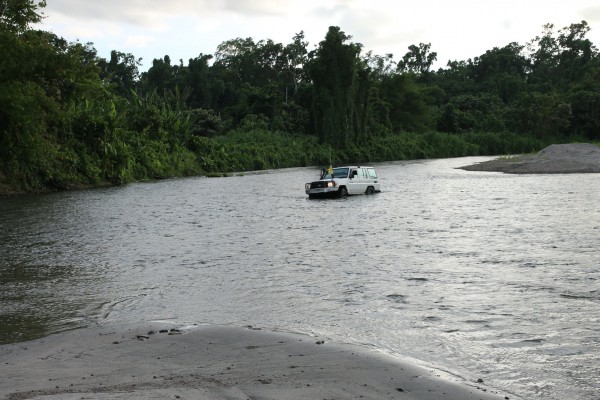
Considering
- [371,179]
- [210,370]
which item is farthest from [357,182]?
[210,370]

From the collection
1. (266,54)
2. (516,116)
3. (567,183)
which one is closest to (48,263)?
(567,183)

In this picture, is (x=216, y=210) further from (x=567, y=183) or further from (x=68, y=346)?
(x=567, y=183)

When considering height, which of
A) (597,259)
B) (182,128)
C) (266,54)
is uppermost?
(266,54)

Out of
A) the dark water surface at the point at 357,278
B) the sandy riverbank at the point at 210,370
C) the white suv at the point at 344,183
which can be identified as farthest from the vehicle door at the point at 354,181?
the sandy riverbank at the point at 210,370

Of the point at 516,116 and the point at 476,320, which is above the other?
the point at 516,116

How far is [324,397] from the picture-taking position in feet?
19.4

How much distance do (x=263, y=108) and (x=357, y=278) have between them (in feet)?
284

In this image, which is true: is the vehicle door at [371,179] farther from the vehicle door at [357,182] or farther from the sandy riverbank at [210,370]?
the sandy riverbank at [210,370]

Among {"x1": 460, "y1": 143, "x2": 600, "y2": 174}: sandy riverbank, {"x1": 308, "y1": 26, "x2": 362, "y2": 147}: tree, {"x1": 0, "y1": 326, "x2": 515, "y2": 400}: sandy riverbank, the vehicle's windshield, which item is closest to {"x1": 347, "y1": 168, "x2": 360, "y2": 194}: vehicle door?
the vehicle's windshield

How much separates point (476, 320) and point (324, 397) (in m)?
4.23

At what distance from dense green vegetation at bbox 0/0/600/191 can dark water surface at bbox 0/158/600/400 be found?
14779 mm

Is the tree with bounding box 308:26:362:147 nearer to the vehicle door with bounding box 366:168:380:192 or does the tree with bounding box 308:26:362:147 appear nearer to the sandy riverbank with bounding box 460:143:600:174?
the sandy riverbank with bounding box 460:143:600:174

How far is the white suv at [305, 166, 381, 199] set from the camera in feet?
109

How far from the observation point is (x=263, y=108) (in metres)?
97.8
